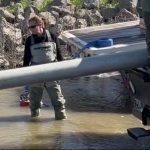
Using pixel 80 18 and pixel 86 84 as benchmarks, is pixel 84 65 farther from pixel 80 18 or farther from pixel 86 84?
pixel 80 18

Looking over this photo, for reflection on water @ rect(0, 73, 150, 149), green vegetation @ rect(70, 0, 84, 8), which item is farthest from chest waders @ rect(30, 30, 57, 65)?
Answer: green vegetation @ rect(70, 0, 84, 8)

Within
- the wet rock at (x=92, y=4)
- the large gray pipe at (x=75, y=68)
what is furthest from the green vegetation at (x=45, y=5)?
the large gray pipe at (x=75, y=68)

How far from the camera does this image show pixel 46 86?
9953 millimetres

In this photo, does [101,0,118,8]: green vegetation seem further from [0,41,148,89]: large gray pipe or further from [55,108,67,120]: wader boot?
[0,41,148,89]: large gray pipe

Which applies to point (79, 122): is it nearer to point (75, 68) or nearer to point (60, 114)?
point (60, 114)

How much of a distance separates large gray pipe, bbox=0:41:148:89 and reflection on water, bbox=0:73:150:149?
4.65ft

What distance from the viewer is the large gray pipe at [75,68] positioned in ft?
24.2

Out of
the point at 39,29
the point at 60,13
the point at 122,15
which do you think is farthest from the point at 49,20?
the point at 39,29

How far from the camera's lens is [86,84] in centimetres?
1230

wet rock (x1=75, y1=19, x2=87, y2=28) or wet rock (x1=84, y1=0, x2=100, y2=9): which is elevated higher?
wet rock (x1=84, y1=0, x2=100, y2=9)

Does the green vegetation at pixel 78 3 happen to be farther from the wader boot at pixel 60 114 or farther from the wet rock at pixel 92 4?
the wader boot at pixel 60 114

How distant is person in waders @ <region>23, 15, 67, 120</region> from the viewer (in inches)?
380

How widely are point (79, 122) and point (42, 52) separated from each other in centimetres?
122

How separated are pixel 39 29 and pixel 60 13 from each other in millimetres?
6103
